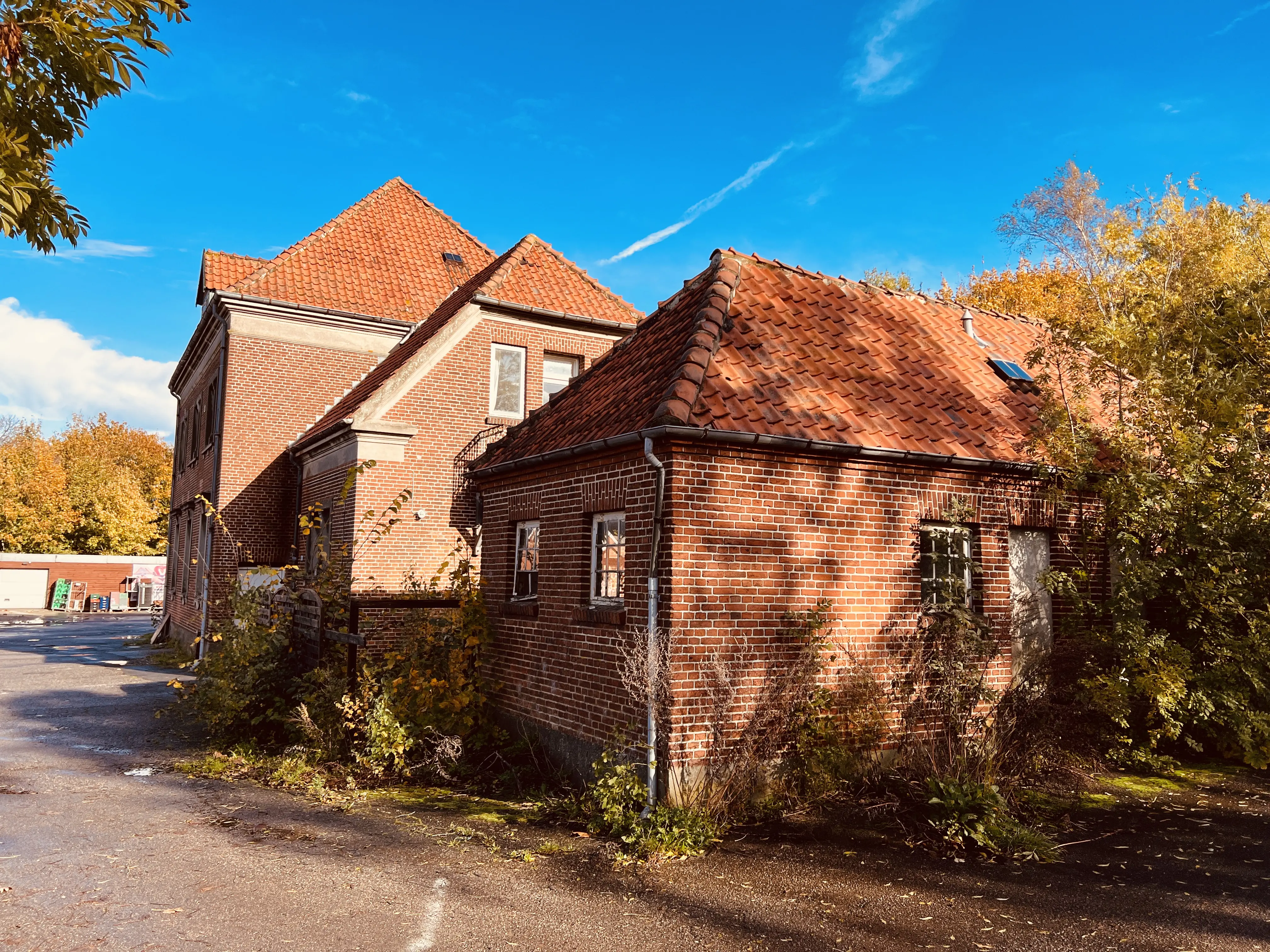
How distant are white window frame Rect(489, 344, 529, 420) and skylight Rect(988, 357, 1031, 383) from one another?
8.76m

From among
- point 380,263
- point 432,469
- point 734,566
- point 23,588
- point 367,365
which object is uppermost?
point 380,263

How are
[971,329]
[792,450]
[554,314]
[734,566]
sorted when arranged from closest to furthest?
[734,566]
[792,450]
[971,329]
[554,314]

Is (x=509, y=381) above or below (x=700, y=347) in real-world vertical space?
above

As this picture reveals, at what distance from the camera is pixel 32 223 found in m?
6.24

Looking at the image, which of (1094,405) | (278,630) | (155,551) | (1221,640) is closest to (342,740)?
(278,630)

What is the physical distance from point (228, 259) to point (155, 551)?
38401 millimetres

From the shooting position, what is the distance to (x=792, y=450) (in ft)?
27.2

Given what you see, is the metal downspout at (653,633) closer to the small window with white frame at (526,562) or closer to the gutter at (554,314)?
the small window with white frame at (526,562)

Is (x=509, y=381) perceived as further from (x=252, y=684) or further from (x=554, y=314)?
(x=252, y=684)

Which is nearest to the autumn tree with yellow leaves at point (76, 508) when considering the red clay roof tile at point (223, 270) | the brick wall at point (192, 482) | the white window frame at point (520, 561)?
the brick wall at point (192, 482)

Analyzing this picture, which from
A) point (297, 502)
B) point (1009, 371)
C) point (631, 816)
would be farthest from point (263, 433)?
point (1009, 371)

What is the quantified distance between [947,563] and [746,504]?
2.75 meters

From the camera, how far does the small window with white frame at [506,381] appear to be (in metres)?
16.8

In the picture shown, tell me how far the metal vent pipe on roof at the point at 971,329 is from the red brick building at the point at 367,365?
716 centimetres
